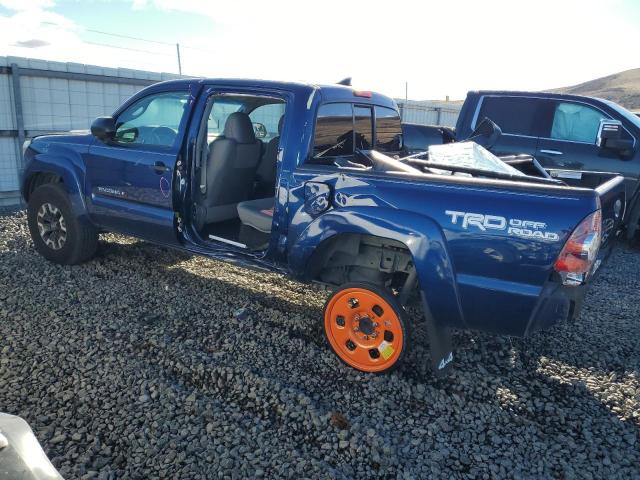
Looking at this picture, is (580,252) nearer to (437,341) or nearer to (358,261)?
(437,341)

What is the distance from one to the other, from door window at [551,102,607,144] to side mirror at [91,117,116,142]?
17.8 feet

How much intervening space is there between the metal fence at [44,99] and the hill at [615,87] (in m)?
60.0

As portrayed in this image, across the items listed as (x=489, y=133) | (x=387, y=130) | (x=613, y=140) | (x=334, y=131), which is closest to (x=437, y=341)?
(x=334, y=131)

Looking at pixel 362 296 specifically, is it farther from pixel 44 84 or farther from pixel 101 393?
pixel 44 84

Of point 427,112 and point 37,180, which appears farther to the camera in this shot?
point 427,112

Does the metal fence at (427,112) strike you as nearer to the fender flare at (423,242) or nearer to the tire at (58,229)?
the tire at (58,229)

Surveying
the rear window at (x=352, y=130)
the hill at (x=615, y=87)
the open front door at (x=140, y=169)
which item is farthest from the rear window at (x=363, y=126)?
the hill at (x=615, y=87)

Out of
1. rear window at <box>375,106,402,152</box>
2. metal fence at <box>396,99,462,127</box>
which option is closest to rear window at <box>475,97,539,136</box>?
rear window at <box>375,106,402,152</box>

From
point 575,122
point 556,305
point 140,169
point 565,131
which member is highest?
point 575,122

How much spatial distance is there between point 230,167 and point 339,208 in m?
1.50

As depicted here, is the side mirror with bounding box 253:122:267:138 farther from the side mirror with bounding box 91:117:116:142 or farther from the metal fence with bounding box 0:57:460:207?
the metal fence with bounding box 0:57:460:207

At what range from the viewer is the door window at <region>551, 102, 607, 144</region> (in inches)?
254

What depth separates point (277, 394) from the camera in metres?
3.04

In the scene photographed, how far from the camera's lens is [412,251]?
9.97 feet
